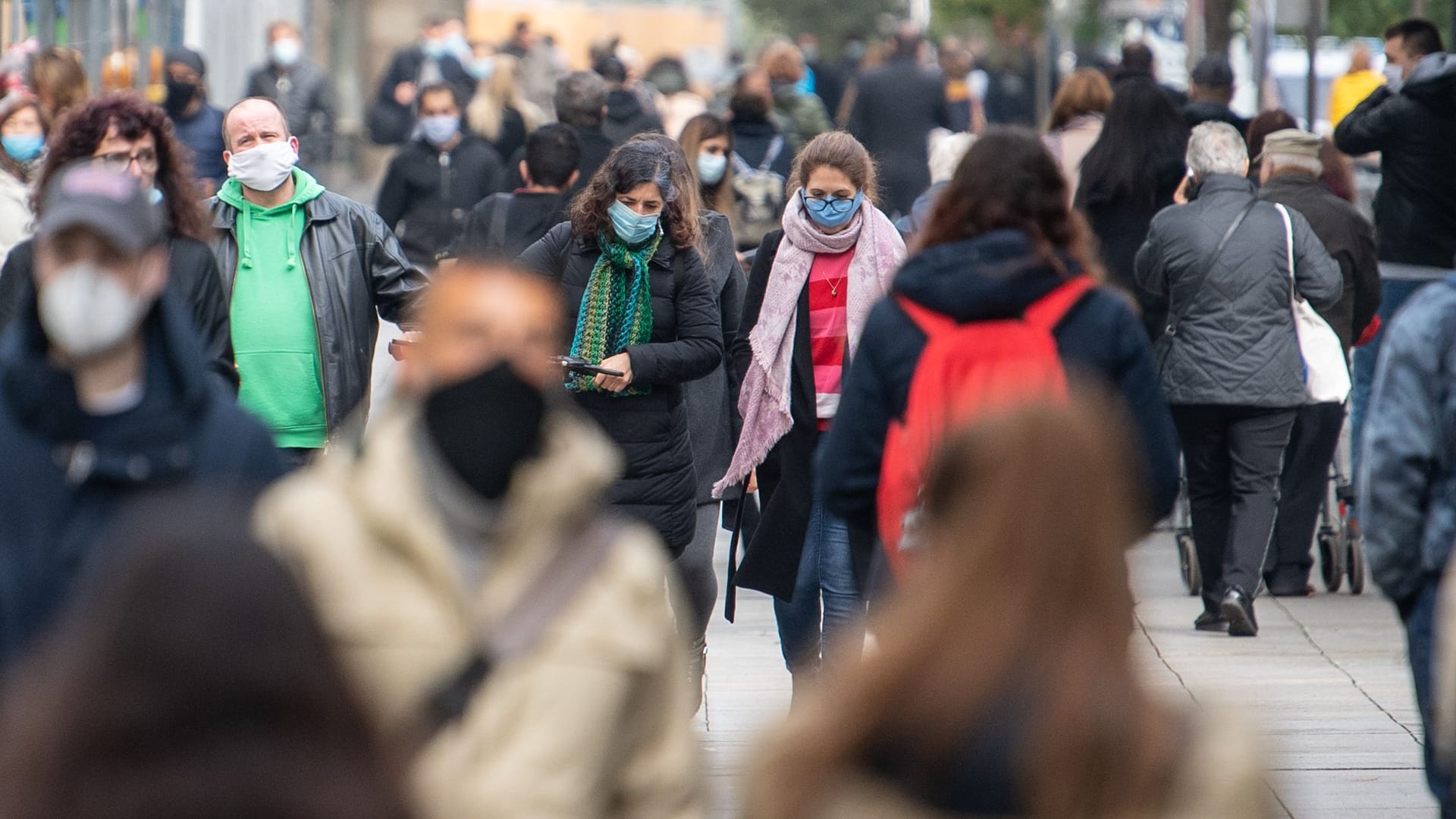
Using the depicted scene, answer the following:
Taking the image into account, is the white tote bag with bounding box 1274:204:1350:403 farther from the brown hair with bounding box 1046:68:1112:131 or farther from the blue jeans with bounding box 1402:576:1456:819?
the blue jeans with bounding box 1402:576:1456:819

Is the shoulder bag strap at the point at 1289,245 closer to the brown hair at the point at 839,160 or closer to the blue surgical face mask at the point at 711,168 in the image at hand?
the brown hair at the point at 839,160

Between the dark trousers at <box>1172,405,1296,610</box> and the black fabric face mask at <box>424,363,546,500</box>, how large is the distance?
5.97 meters

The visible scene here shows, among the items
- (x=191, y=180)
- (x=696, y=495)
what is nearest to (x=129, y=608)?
(x=191, y=180)

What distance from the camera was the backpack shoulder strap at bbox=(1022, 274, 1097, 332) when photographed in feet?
15.1

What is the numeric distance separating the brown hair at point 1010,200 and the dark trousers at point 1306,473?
4.82 m

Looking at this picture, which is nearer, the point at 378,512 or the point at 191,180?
the point at 378,512

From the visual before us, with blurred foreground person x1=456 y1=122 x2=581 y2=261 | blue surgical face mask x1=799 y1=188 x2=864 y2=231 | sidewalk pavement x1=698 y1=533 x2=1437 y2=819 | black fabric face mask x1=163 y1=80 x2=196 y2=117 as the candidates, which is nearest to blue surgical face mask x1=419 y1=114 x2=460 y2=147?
black fabric face mask x1=163 y1=80 x2=196 y2=117

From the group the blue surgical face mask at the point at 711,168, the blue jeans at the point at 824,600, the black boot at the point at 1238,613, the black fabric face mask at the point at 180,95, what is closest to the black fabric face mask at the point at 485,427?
the blue jeans at the point at 824,600

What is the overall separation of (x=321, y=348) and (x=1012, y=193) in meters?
2.48

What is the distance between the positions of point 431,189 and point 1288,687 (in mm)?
7319

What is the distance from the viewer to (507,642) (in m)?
2.76

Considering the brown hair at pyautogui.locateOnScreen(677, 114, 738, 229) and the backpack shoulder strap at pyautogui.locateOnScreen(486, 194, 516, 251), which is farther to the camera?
the brown hair at pyautogui.locateOnScreen(677, 114, 738, 229)

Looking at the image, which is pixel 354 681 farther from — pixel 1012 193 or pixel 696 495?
pixel 696 495

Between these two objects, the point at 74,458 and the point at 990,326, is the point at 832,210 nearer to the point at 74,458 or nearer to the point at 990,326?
the point at 990,326
